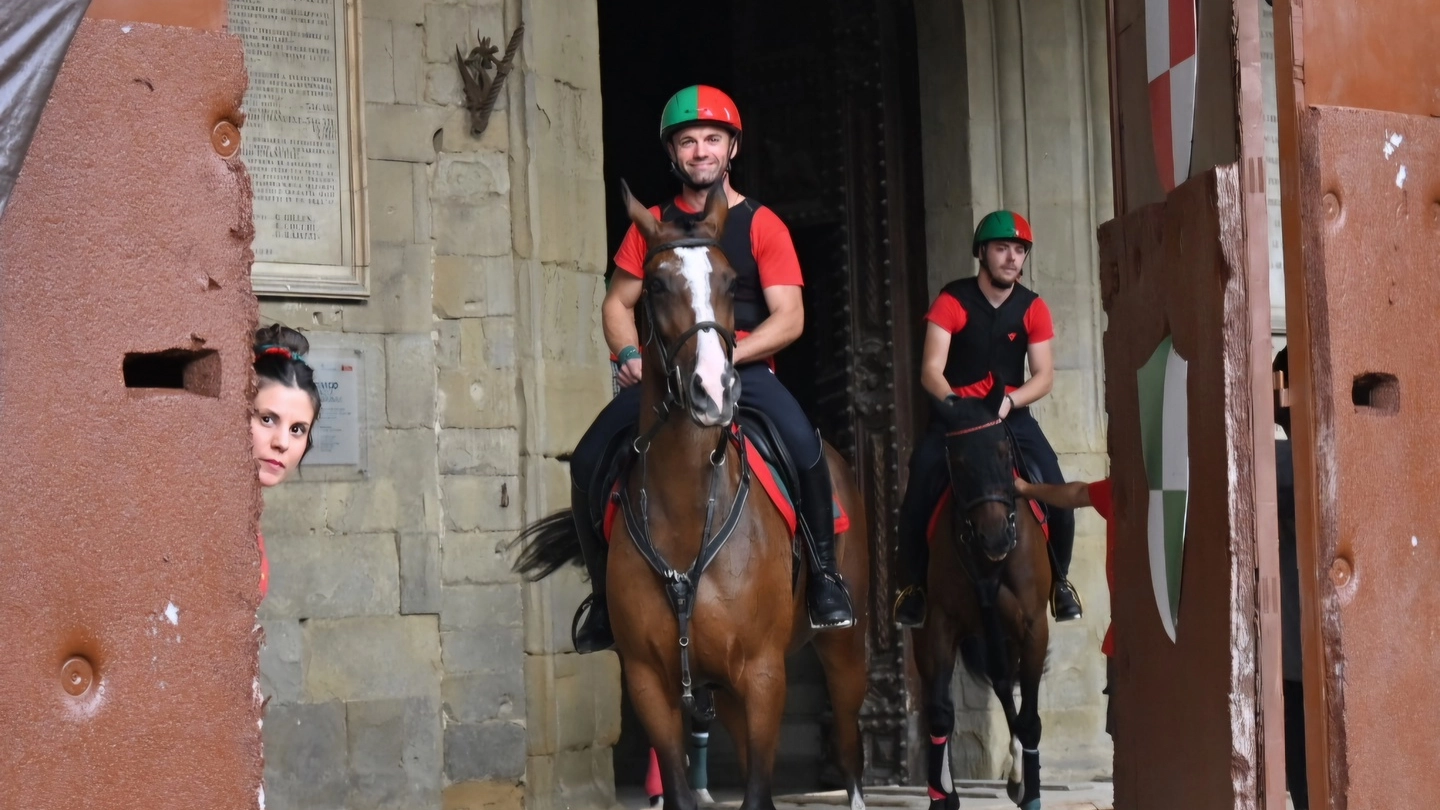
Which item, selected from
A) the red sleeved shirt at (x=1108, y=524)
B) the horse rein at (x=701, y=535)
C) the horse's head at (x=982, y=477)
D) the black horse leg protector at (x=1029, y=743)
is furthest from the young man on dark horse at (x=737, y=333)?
the black horse leg protector at (x=1029, y=743)

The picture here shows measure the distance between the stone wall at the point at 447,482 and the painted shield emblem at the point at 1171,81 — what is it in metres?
4.38

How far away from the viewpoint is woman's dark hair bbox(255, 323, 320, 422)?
3.84m

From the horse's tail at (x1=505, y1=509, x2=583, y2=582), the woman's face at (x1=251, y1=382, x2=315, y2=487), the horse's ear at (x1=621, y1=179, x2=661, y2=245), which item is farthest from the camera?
the horse's tail at (x1=505, y1=509, x2=583, y2=582)

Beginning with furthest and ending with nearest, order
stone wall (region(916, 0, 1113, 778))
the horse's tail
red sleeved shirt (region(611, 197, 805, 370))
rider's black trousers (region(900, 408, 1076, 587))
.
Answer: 1. stone wall (region(916, 0, 1113, 778))
2. rider's black trousers (region(900, 408, 1076, 587))
3. the horse's tail
4. red sleeved shirt (region(611, 197, 805, 370))

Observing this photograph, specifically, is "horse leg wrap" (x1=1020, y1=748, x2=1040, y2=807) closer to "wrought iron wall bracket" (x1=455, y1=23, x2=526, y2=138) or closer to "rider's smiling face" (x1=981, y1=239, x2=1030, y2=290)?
"rider's smiling face" (x1=981, y1=239, x2=1030, y2=290)

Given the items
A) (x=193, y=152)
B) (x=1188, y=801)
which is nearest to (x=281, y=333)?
(x=193, y=152)

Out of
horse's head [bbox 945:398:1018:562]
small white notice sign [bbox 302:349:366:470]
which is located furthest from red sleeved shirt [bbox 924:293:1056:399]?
small white notice sign [bbox 302:349:366:470]

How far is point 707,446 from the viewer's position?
5148 mm

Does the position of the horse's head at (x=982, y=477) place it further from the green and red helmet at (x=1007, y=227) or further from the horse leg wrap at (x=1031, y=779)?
the green and red helmet at (x=1007, y=227)

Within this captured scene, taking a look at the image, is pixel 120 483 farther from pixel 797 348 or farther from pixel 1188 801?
pixel 797 348

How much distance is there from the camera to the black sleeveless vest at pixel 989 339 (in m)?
7.72

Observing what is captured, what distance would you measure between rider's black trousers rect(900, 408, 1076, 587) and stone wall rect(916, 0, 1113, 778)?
1.92 metres

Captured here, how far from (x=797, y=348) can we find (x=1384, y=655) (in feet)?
26.4

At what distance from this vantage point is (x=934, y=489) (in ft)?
24.2
